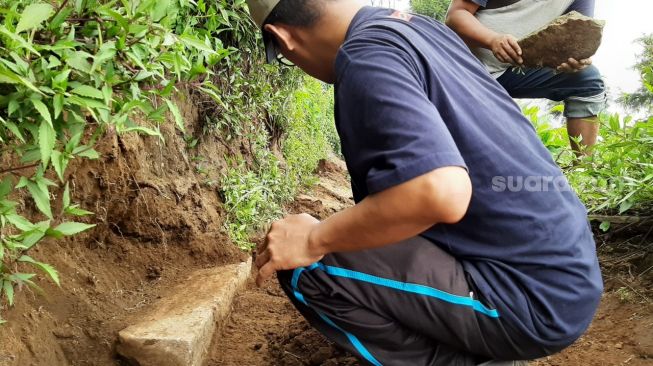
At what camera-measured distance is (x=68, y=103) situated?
1.51 meters

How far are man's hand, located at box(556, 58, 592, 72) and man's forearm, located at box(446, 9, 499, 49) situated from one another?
0.44 metres

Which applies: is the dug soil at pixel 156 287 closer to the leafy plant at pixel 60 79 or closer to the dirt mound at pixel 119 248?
the dirt mound at pixel 119 248

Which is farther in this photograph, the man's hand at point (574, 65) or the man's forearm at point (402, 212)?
the man's hand at point (574, 65)

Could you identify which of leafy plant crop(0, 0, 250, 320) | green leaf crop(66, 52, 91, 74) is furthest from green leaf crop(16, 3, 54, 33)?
green leaf crop(66, 52, 91, 74)

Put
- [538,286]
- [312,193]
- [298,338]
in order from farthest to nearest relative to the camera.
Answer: [312,193]
[298,338]
[538,286]

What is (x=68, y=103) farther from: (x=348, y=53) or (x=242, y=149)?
(x=242, y=149)

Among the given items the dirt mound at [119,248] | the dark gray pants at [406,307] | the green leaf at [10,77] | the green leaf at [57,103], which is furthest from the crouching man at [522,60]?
the green leaf at [10,77]

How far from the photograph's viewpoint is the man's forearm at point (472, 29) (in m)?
3.03

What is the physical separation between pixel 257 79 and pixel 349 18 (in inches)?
82.1

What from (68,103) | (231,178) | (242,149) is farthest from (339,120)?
(242,149)

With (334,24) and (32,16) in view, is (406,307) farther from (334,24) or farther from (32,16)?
(32,16)

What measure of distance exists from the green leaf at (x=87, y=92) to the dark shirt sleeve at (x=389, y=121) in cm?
63

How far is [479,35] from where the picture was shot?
304 cm

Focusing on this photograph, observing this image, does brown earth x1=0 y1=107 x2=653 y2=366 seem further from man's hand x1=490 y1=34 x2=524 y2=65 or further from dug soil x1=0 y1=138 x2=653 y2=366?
man's hand x1=490 y1=34 x2=524 y2=65
